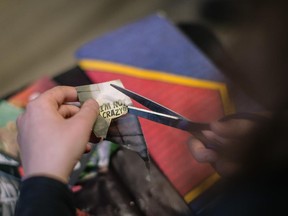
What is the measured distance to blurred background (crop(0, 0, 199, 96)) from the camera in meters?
1.09

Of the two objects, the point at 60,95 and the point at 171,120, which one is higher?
the point at 60,95

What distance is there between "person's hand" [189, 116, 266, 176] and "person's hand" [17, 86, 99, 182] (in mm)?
137

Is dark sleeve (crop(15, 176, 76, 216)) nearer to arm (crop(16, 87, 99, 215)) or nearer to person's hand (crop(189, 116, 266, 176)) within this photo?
arm (crop(16, 87, 99, 215))

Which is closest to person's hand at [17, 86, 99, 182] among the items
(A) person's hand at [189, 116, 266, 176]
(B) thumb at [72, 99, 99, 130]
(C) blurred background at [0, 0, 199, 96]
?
(B) thumb at [72, 99, 99, 130]

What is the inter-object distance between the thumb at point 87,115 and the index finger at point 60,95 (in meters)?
0.02

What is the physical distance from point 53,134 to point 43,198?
0.06m

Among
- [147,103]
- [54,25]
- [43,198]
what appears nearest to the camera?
[43,198]

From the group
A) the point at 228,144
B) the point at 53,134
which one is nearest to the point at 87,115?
the point at 53,134

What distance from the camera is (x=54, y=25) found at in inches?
45.3

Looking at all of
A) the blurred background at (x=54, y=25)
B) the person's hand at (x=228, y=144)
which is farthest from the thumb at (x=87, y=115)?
the blurred background at (x=54, y=25)

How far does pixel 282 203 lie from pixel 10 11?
100cm

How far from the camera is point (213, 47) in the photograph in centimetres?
73

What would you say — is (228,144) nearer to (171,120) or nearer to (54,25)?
(171,120)

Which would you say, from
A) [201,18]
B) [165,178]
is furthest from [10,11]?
[165,178]
